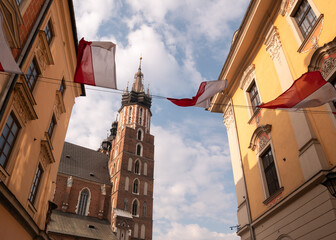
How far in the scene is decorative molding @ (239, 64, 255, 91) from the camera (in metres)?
11.1

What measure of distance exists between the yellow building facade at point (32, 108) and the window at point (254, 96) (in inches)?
304

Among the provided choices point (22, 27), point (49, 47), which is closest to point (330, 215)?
point (22, 27)

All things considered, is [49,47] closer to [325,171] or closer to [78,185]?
[325,171]

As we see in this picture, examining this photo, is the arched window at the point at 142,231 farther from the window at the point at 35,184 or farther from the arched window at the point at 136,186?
the window at the point at 35,184

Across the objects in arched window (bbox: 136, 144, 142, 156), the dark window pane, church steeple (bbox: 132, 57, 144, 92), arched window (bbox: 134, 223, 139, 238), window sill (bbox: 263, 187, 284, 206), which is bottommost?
window sill (bbox: 263, 187, 284, 206)

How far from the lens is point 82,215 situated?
34094mm

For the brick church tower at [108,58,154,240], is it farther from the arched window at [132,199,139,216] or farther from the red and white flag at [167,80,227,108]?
the red and white flag at [167,80,227,108]

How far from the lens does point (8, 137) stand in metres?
7.58

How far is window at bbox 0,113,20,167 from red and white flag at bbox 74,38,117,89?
7.26 feet

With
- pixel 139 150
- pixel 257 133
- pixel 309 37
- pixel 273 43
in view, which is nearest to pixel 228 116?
pixel 257 133

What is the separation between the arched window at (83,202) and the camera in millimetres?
34716

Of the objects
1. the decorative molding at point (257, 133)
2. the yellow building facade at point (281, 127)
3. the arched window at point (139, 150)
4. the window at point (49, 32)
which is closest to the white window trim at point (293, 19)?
the yellow building facade at point (281, 127)

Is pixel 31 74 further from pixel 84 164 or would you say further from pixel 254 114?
pixel 84 164

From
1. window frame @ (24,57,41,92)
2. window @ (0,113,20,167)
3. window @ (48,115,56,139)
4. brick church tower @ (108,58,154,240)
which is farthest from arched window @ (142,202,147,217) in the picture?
window @ (0,113,20,167)
